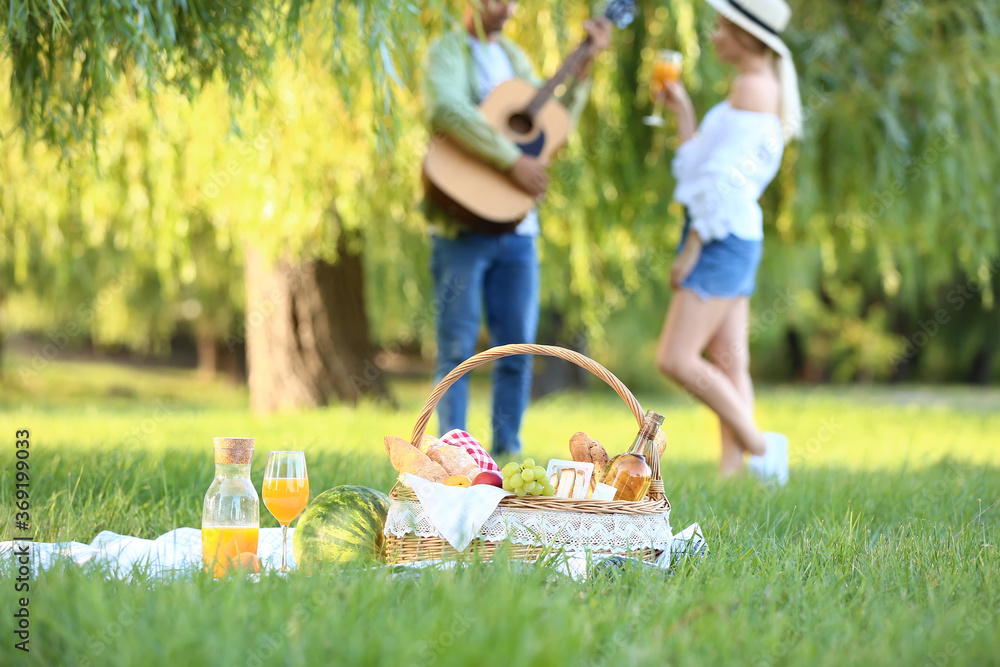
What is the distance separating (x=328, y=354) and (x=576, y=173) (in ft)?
7.10

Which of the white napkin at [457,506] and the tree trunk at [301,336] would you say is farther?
the tree trunk at [301,336]

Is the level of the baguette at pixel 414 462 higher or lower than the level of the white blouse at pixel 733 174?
lower

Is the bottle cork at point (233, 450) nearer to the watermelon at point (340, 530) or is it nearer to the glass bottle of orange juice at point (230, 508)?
the glass bottle of orange juice at point (230, 508)

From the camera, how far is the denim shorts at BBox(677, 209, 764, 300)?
3508mm

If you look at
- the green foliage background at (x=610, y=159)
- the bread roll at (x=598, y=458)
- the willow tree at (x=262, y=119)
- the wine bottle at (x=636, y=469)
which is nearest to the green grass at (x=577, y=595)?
the wine bottle at (x=636, y=469)

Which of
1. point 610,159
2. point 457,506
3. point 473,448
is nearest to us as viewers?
point 457,506

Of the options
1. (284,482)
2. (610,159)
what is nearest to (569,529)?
(284,482)

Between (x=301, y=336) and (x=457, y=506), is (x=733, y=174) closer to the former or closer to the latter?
(x=457, y=506)

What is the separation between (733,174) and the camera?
3.46m

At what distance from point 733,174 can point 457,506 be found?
6.74ft

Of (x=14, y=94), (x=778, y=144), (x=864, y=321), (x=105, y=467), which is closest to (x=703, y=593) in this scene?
(x=105, y=467)

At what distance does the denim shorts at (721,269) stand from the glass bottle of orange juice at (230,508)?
6.69 ft

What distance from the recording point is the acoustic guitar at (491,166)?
3.54 metres

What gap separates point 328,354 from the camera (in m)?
6.45
